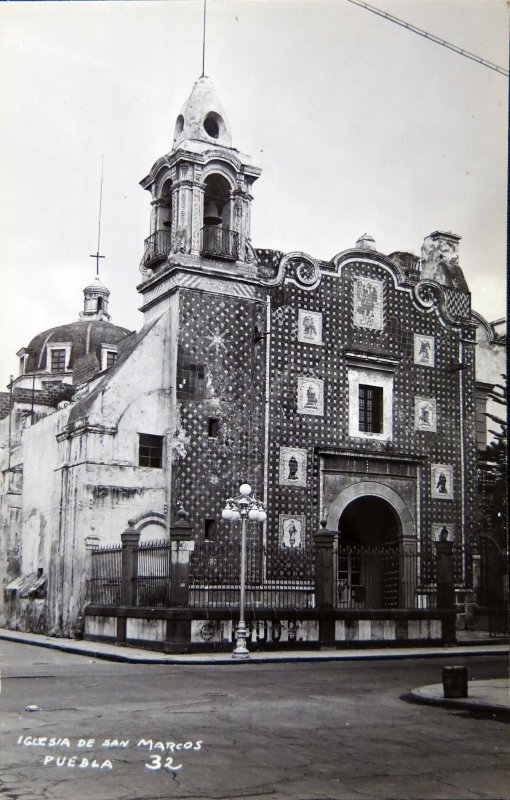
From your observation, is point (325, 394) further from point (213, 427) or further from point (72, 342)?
point (72, 342)

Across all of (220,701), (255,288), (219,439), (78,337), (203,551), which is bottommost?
(220,701)

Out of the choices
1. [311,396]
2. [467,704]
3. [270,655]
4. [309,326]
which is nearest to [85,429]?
[311,396]

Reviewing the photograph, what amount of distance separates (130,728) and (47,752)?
5.31 ft

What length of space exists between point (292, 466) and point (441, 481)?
18.4 feet

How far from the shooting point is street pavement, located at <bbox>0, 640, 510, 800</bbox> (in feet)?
25.8

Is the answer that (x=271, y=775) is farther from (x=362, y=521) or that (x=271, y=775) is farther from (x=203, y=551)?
(x=362, y=521)

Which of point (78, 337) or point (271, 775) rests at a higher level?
point (78, 337)

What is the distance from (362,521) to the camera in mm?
31156

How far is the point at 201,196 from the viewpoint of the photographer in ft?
91.8

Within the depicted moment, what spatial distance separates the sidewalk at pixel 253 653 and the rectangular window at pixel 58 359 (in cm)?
2461

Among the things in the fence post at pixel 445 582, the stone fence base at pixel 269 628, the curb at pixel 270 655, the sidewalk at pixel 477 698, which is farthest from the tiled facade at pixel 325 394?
the sidewalk at pixel 477 698

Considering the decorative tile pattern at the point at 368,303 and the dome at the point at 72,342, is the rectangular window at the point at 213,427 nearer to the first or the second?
the decorative tile pattern at the point at 368,303

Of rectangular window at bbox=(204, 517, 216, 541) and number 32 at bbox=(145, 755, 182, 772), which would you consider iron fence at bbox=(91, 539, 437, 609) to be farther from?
number 32 at bbox=(145, 755, 182, 772)

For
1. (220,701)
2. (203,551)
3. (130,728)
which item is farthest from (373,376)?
(130,728)
